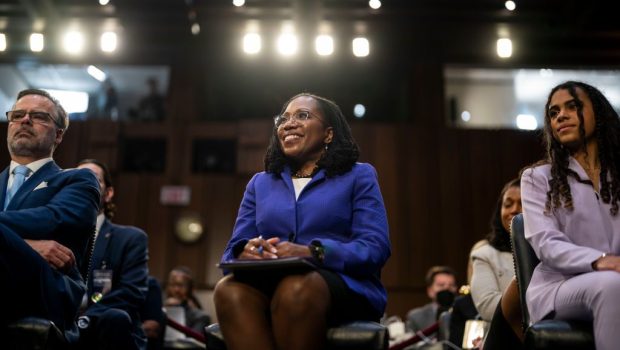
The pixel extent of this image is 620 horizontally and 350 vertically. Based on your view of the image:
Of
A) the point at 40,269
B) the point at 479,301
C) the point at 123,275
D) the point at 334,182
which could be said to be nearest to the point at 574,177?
the point at 334,182

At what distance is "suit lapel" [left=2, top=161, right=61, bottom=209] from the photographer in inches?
94.0

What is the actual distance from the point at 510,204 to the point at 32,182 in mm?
1998

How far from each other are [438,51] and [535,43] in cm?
103

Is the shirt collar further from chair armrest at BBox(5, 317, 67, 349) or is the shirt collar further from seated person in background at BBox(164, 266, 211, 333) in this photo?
seated person in background at BBox(164, 266, 211, 333)

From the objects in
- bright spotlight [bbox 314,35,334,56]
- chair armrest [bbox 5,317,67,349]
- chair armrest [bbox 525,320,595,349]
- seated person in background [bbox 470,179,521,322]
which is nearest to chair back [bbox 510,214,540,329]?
chair armrest [bbox 525,320,595,349]

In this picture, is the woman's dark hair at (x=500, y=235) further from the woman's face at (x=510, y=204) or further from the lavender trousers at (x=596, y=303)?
the lavender trousers at (x=596, y=303)

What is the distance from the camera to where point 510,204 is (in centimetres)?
310

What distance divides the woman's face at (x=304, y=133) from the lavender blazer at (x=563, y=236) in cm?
71

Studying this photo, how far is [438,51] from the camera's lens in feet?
24.8

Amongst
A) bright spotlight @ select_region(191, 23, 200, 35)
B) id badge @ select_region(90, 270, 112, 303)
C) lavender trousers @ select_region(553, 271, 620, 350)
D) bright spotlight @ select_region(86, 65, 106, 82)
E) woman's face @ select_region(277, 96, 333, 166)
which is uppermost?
bright spotlight @ select_region(191, 23, 200, 35)

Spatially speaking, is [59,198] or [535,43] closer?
[59,198]

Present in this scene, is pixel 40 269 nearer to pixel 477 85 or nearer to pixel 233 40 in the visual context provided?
pixel 233 40

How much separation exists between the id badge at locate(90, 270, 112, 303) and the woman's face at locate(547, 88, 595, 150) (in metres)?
2.00

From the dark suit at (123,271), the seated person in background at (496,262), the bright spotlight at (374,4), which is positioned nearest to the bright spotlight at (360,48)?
the bright spotlight at (374,4)
